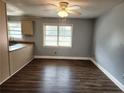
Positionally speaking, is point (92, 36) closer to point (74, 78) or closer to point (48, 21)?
point (48, 21)

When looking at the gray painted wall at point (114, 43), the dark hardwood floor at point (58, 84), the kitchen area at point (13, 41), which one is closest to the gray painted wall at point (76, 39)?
the kitchen area at point (13, 41)

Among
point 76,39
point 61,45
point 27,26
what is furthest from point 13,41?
point 76,39

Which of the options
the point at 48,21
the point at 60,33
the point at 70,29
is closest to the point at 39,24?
the point at 48,21

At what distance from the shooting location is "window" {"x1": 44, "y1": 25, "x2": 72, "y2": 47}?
621cm

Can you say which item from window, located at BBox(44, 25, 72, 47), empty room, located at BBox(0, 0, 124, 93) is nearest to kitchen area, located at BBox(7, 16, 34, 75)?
empty room, located at BBox(0, 0, 124, 93)

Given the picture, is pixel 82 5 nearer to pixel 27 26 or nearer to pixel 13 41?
pixel 27 26

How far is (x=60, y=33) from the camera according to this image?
247 inches

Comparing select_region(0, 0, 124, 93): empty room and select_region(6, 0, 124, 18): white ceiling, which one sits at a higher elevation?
select_region(6, 0, 124, 18): white ceiling

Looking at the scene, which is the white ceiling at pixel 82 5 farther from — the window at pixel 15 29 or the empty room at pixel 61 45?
the window at pixel 15 29

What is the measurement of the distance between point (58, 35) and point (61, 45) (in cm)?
54

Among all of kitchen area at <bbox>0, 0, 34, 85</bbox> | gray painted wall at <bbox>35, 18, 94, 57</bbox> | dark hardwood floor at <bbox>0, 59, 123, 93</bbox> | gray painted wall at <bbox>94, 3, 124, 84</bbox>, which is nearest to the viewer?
dark hardwood floor at <bbox>0, 59, 123, 93</bbox>

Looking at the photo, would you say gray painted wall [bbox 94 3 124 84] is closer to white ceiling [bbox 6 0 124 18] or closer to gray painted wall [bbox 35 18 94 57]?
white ceiling [bbox 6 0 124 18]

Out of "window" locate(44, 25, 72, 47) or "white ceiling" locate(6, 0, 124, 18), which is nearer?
"white ceiling" locate(6, 0, 124, 18)

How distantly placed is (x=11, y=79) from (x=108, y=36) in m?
3.24
